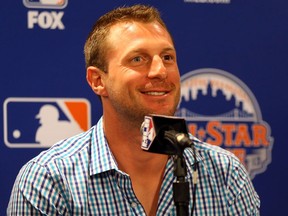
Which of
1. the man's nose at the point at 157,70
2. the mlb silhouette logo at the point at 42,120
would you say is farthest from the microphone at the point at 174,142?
the mlb silhouette logo at the point at 42,120

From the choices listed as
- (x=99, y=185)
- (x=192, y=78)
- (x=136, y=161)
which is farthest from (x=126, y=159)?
(x=192, y=78)

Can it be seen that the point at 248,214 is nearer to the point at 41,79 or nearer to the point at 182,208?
the point at 182,208

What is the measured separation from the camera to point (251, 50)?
2.47 m

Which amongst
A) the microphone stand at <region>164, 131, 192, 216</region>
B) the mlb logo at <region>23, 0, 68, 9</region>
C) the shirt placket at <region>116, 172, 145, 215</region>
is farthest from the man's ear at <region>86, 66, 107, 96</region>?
the microphone stand at <region>164, 131, 192, 216</region>

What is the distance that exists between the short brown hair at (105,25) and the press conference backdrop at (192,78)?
38cm

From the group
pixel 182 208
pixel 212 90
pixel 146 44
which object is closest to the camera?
pixel 182 208

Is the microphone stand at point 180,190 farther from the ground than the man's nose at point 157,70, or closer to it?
closer to it

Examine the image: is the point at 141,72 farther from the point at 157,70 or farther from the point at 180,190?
the point at 180,190

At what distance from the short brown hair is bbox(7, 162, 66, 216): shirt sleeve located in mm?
378

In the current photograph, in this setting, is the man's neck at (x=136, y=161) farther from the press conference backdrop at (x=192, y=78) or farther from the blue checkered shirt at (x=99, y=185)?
the press conference backdrop at (x=192, y=78)

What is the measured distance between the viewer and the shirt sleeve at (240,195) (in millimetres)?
1822

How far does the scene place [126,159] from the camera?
6.00 feet

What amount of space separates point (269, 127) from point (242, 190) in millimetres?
659

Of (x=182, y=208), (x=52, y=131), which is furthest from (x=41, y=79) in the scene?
(x=182, y=208)
